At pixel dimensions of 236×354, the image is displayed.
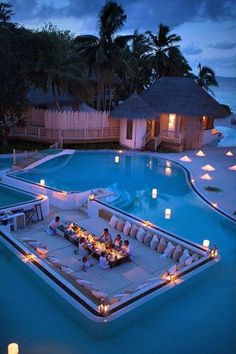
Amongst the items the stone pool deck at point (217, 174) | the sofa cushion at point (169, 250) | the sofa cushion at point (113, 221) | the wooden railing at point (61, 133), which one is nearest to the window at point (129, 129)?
the wooden railing at point (61, 133)

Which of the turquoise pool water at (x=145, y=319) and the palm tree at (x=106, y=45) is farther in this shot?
the palm tree at (x=106, y=45)

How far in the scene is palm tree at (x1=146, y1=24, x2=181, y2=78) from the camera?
3275 cm

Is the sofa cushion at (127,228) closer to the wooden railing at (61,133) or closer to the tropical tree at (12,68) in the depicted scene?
the tropical tree at (12,68)

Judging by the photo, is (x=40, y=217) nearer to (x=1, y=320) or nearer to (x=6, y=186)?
(x=6, y=186)

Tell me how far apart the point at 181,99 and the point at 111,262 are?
1960 centimetres

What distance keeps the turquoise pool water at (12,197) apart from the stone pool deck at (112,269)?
1506mm

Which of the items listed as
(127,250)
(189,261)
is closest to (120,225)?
(127,250)

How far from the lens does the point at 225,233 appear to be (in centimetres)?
1276

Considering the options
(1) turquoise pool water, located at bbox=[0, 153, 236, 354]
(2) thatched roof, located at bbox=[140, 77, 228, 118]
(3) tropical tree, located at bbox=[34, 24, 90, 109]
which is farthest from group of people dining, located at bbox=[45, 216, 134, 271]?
(2) thatched roof, located at bbox=[140, 77, 228, 118]

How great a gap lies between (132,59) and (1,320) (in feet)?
101

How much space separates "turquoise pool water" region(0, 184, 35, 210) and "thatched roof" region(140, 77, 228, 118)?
50.2 feet

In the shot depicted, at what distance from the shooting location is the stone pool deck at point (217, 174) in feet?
50.9

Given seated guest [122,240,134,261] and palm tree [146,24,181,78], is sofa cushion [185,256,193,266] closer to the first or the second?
seated guest [122,240,134,261]

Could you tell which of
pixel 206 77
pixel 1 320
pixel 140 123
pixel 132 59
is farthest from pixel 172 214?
pixel 206 77
